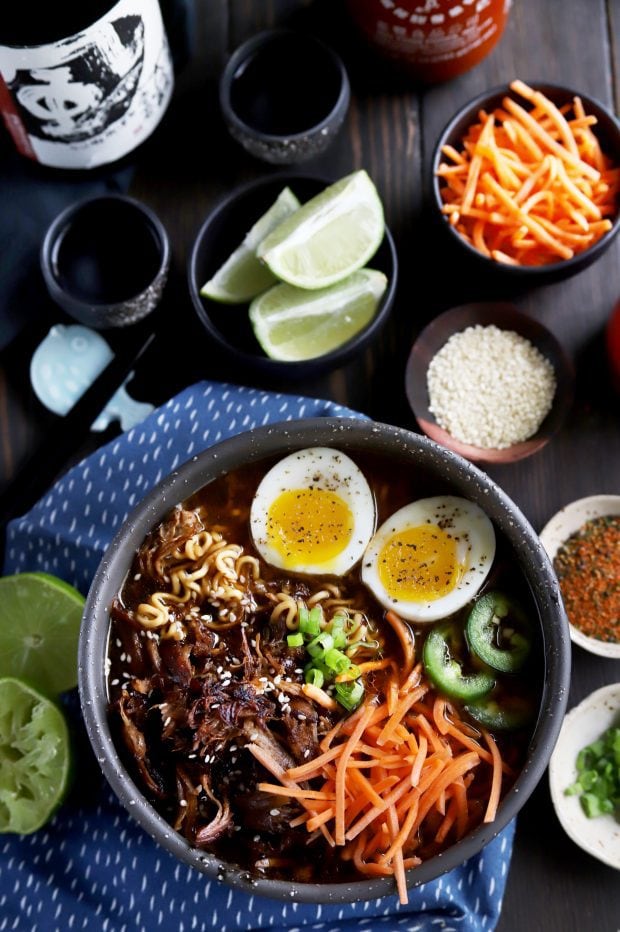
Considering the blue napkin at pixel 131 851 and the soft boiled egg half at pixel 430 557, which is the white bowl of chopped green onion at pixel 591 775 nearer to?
the blue napkin at pixel 131 851

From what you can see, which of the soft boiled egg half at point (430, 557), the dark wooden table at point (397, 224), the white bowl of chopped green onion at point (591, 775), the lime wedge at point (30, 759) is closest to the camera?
the soft boiled egg half at point (430, 557)

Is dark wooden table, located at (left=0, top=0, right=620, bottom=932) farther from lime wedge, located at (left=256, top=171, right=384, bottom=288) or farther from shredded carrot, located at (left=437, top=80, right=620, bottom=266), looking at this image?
lime wedge, located at (left=256, top=171, right=384, bottom=288)

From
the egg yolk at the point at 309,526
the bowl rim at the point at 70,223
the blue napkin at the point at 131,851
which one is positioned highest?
the bowl rim at the point at 70,223

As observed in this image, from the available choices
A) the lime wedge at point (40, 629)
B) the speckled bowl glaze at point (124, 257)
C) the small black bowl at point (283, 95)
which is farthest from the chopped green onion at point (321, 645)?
the small black bowl at point (283, 95)

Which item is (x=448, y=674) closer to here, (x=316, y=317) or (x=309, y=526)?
(x=309, y=526)

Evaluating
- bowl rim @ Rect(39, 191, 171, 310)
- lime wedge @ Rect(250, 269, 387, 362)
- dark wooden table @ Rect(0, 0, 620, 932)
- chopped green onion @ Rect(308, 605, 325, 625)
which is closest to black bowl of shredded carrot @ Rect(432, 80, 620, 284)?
dark wooden table @ Rect(0, 0, 620, 932)

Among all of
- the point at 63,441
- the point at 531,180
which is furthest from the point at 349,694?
the point at 531,180

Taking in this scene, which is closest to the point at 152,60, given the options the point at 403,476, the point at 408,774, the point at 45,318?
the point at 45,318
